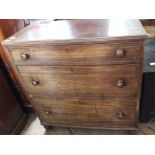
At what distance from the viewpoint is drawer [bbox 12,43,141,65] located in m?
0.93

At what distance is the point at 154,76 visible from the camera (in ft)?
4.08

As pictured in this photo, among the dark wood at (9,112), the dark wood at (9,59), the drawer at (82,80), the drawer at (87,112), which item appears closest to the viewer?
the drawer at (82,80)

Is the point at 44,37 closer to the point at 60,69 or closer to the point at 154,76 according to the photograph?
the point at 60,69

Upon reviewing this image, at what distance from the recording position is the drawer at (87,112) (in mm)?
1234

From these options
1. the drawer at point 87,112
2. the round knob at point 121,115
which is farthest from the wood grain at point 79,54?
the round knob at point 121,115

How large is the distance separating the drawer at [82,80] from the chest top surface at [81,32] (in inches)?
7.5

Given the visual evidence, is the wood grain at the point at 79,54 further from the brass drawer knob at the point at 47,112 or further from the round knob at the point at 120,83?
the brass drawer knob at the point at 47,112

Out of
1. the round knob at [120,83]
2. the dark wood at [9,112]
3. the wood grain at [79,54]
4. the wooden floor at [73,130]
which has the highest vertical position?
the wood grain at [79,54]

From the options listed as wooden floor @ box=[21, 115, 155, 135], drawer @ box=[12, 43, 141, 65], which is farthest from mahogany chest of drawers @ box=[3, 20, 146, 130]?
wooden floor @ box=[21, 115, 155, 135]

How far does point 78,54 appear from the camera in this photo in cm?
100

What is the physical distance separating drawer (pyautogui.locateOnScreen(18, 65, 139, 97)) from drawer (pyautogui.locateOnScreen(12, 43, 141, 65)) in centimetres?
5

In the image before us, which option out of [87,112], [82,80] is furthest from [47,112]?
[82,80]
